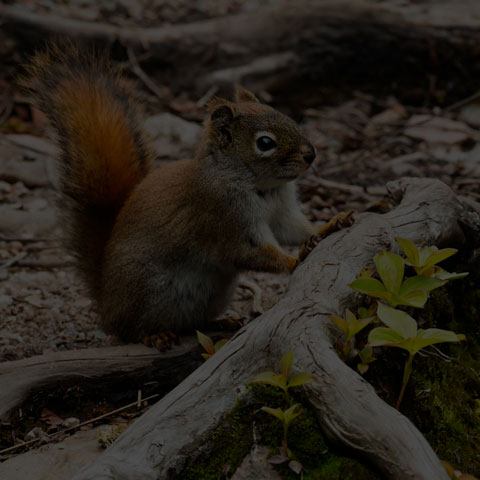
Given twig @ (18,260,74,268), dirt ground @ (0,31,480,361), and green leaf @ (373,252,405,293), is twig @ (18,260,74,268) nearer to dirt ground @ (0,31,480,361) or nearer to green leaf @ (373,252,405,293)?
dirt ground @ (0,31,480,361)

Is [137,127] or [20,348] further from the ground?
[137,127]

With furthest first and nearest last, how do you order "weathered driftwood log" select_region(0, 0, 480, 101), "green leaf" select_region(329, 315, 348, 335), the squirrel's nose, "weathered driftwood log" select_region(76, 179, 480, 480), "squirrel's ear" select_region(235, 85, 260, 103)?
1. "weathered driftwood log" select_region(0, 0, 480, 101)
2. "squirrel's ear" select_region(235, 85, 260, 103)
3. the squirrel's nose
4. "green leaf" select_region(329, 315, 348, 335)
5. "weathered driftwood log" select_region(76, 179, 480, 480)

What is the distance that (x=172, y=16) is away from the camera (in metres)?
7.11

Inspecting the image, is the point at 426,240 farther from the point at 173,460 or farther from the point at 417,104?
the point at 417,104

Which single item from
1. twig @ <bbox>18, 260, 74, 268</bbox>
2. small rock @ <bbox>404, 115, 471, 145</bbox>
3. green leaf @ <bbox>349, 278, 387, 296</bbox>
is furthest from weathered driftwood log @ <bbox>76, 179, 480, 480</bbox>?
small rock @ <bbox>404, 115, 471, 145</bbox>

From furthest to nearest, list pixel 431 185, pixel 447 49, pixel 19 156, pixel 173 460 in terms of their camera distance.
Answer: pixel 447 49 < pixel 19 156 < pixel 431 185 < pixel 173 460

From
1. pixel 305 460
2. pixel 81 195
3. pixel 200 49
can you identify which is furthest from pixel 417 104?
pixel 305 460

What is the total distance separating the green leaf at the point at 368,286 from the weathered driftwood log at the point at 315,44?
154 inches

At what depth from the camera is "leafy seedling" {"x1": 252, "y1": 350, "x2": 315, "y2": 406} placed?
1.64m

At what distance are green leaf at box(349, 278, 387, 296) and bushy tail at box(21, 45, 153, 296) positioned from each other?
57.0 inches

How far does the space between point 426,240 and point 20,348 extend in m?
1.72

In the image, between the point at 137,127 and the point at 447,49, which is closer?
the point at 137,127

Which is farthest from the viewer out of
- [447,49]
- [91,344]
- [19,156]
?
[447,49]

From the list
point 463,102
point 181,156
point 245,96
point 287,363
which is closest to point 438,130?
point 463,102
